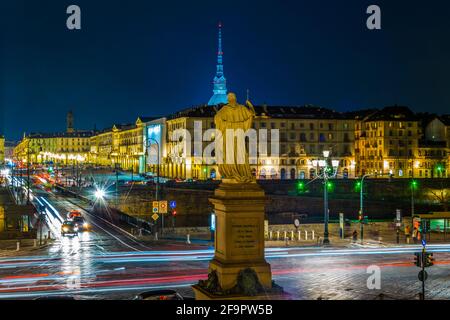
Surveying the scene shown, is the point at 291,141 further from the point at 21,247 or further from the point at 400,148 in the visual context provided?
the point at 21,247

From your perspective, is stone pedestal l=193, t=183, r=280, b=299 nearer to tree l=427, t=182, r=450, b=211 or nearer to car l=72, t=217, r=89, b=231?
car l=72, t=217, r=89, b=231

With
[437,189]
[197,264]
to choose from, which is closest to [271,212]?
[437,189]

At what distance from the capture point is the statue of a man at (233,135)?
51.8ft

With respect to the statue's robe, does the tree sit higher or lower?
lower

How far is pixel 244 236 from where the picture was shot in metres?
15.2

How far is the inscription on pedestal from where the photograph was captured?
15.2 m

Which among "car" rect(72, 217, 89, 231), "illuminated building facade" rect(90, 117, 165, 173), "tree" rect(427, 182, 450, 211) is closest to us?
"car" rect(72, 217, 89, 231)

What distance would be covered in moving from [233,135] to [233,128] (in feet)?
0.61

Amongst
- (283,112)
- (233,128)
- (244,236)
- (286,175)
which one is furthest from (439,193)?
(244,236)

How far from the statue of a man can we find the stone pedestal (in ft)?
1.72

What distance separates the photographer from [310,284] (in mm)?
23547

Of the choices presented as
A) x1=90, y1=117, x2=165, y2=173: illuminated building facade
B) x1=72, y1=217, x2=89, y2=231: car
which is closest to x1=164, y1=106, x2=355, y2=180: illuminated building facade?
x1=90, y1=117, x2=165, y2=173: illuminated building facade
